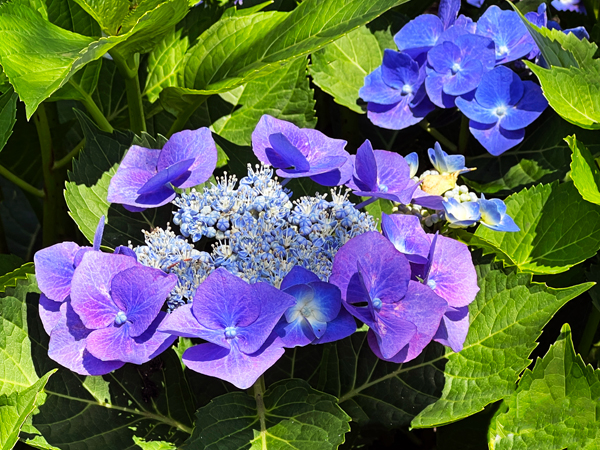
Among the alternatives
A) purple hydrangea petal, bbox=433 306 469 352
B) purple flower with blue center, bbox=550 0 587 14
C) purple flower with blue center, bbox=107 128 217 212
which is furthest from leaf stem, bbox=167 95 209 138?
purple flower with blue center, bbox=550 0 587 14

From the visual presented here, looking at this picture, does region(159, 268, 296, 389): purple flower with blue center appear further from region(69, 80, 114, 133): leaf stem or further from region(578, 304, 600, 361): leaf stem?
region(578, 304, 600, 361): leaf stem

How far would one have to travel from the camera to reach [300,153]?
2.62 ft

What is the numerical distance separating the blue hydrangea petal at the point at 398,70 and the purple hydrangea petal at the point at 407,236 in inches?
18.0

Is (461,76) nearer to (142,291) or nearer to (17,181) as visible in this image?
(142,291)

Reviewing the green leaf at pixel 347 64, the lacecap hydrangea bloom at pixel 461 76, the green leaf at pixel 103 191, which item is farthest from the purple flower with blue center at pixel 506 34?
the green leaf at pixel 103 191

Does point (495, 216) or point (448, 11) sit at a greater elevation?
point (448, 11)

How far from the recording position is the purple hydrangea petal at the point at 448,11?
1.20 meters

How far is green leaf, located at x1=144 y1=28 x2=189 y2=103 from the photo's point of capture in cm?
121

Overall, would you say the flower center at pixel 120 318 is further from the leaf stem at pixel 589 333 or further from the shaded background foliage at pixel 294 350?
the leaf stem at pixel 589 333

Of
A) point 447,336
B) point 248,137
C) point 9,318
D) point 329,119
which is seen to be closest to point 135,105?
point 248,137

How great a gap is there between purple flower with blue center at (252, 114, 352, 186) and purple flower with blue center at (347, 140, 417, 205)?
0.06 feet

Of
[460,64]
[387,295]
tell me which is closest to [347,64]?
[460,64]

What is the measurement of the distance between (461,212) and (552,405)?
11.3 inches

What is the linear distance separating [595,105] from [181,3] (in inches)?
22.8
